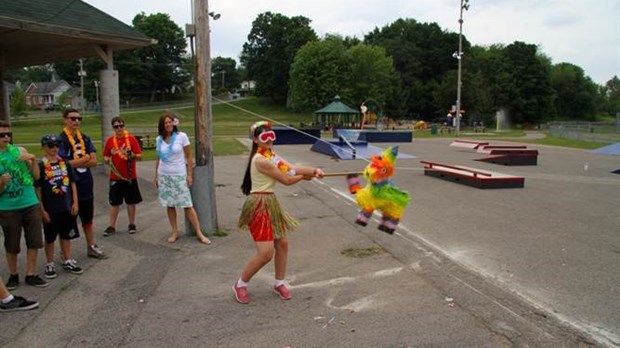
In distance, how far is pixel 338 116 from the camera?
53.5 metres

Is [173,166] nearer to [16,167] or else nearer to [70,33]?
[16,167]

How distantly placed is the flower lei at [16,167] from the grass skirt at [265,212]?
90.3 inches

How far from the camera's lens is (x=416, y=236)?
25.1 ft

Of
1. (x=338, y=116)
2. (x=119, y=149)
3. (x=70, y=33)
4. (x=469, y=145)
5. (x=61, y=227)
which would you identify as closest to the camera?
(x=61, y=227)

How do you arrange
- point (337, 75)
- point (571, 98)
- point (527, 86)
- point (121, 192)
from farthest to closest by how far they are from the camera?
point (571, 98) → point (527, 86) → point (337, 75) → point (121, 192)

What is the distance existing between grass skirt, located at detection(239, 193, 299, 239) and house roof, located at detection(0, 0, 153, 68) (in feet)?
25.7

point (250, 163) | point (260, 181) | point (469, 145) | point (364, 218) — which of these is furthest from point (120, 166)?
point (469, 145)

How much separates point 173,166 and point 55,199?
5.84 ft

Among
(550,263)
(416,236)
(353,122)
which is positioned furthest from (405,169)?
(353,122)

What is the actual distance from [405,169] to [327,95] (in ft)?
183

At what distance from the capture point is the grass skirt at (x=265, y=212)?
4.80m

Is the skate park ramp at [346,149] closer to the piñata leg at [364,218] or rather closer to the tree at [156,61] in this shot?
the piñata leg at [364,218]

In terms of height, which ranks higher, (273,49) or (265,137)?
(273,49)

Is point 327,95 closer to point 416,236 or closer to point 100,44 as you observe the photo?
point 100,44
